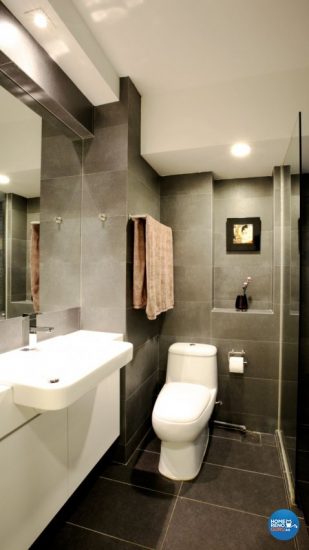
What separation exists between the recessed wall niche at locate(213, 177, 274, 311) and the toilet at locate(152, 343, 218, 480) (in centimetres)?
60

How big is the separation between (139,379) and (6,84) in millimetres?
1976

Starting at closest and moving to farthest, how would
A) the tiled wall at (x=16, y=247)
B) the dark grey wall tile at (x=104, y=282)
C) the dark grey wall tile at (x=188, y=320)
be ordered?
the tiled wall at (x=16, y=247) → the dark grey wall tile at (x=104, y=282) → the dark grey wall tile at (x=188, y=320)

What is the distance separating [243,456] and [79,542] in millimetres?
1184

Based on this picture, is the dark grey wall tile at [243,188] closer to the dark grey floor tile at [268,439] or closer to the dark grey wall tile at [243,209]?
the dark grey wall tile at [243,209]

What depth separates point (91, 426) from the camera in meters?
1.53

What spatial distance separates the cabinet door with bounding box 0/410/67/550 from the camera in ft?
3.32

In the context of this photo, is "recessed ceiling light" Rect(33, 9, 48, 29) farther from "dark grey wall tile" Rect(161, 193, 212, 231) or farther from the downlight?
"dark grey wall tile" Rect(161, 193, 212, 231)

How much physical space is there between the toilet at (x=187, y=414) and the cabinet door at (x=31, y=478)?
0.65m

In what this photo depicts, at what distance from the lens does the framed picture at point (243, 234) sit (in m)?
2.51

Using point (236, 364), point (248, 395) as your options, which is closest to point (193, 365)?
point (236, 364)

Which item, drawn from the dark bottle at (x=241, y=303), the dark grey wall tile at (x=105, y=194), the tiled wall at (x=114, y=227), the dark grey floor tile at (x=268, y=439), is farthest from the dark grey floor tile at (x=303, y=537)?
the dark grey wall tile at (x=105, y=194)

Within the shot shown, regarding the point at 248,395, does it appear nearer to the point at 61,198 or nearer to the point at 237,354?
the point at 237,354

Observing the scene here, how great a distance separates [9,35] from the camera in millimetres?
1302

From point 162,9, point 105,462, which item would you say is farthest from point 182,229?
point 105,462
